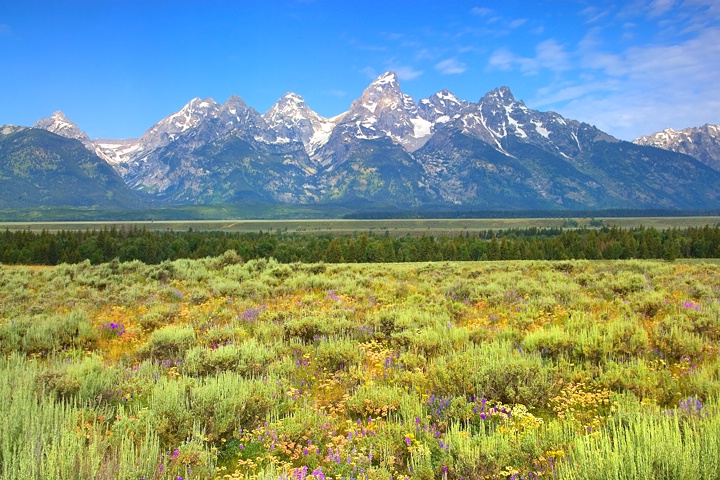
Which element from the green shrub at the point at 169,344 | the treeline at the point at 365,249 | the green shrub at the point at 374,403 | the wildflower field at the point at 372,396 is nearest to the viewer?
the wildflower field at the point at 372,396

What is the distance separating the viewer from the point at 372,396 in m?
6.80

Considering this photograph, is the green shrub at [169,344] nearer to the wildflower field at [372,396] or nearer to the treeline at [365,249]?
the wildflower field at [372,396]

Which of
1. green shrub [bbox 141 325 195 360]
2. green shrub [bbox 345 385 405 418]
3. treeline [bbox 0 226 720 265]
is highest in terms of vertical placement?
green shrub [bbox 345 385 405 418]

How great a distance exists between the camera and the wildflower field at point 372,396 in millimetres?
4449

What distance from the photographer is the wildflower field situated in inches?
175

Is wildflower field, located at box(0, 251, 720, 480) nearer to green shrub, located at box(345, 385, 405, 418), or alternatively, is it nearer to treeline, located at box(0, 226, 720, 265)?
green shrub, located at box(345, 385, 405, 418)

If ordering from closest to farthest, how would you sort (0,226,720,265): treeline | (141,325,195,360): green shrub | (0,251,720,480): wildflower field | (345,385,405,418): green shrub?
1. (0,251,720,480): wildflower field
2. (345,385,405,418): green shrub
3. (141,325,195,360): green shrub
4. (0,226,720,265): treeline

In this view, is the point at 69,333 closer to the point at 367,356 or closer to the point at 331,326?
the point at 331,326

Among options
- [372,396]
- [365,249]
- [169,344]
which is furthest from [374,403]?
[365,249]

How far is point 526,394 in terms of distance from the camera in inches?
265

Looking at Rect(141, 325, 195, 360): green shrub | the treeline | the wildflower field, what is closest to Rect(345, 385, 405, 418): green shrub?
the wildflower field

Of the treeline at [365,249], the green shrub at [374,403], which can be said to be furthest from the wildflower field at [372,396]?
the treeline at [365,249]

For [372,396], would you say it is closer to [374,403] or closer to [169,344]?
[374,403]

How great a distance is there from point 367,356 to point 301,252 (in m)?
88.8
